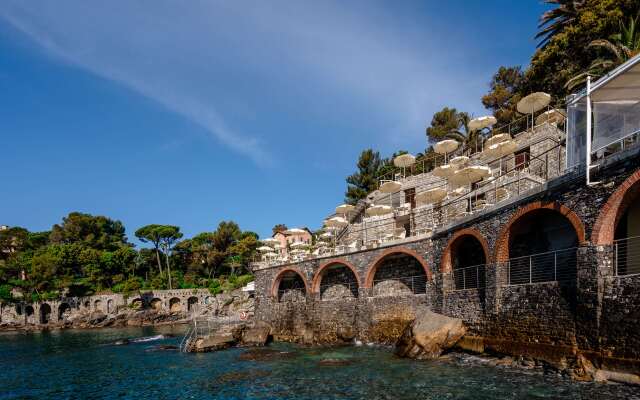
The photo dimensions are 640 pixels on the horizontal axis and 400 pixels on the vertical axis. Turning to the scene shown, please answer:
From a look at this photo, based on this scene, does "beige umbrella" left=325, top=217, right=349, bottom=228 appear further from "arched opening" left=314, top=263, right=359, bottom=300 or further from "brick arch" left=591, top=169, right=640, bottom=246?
"brick arch" left=591, top=169, right=640, bottom=246

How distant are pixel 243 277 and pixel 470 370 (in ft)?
165

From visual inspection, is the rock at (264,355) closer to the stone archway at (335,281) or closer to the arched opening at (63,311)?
the stone archway at (335,281)

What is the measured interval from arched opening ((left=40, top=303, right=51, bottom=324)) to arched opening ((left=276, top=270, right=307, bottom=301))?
4314 cm

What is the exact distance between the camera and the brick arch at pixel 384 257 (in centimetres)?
2344

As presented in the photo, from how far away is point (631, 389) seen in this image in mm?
11750

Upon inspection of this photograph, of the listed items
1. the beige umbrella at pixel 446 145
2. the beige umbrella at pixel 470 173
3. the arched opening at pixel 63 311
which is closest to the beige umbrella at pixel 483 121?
the beige umbrella at pixel 446 145

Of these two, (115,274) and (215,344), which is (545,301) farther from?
(115,274)

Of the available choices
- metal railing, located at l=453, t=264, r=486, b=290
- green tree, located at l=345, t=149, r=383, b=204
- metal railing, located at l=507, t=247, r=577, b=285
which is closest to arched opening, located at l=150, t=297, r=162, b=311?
green tree, located at l=345, t=149, r=383, b=204

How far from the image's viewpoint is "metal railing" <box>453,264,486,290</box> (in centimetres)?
1988

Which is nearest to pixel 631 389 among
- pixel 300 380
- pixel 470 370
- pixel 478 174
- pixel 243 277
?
pixel 470 370

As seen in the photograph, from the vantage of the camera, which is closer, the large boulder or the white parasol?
the large boulder

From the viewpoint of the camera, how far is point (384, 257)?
2589 cm

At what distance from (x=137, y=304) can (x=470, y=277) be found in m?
52.3

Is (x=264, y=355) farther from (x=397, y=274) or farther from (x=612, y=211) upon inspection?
(x=612, y=211)
